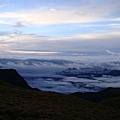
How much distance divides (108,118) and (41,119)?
420 inches

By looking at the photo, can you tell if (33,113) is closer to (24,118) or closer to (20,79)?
(24,118)

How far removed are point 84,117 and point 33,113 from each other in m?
5.81

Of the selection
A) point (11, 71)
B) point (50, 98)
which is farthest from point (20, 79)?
point (50, 98)

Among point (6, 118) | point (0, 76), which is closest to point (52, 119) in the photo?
point (6, 118)

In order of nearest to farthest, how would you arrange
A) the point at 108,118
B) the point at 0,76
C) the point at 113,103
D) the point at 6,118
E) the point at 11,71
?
the point at 6,118
the point at 108,118
the point at 113,103
the point at 0,76
the point at 11,71

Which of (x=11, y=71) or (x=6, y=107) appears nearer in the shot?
(x=6, y=107)

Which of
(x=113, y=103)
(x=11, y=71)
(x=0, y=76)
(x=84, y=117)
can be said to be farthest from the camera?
(x=11, y=71)

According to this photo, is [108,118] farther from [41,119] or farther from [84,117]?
[41,119]

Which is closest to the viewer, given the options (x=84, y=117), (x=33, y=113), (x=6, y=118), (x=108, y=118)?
(x=6, y=118)

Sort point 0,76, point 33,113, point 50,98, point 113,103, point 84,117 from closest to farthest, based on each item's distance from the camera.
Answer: point 33,113, point 84,117, point 50,98, point 113,103, point 0,76

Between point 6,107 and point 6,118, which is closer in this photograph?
point 6,118

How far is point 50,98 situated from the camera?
45.8m

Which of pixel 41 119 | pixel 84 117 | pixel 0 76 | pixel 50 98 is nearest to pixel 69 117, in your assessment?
pixel 84 117

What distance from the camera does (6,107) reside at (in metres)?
31.0
